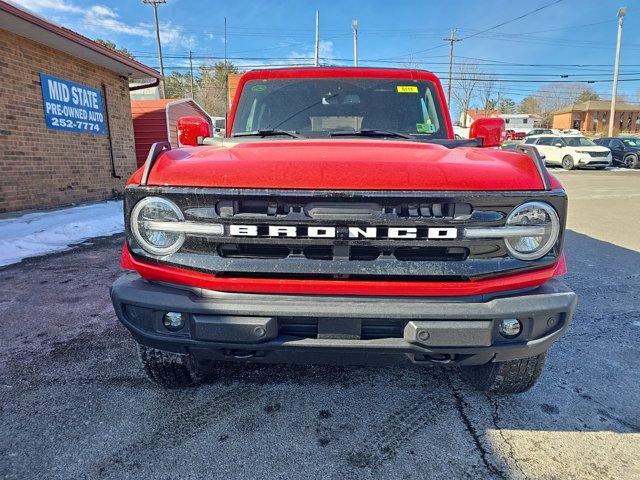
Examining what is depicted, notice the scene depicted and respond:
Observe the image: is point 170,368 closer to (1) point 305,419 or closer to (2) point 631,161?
(1) point 305,419

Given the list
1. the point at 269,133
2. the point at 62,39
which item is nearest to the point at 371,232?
the point at 269,133

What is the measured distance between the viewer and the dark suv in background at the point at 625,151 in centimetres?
2214

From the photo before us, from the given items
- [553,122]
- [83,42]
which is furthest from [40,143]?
[553,122]

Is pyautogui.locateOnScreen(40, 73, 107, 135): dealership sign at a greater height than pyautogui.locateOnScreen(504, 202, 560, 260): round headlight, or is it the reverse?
pyautogui.locateOnScreen(40, 73, 107, 135): dealership sign

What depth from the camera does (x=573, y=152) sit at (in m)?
21.7

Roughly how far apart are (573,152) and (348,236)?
24071 millimetres

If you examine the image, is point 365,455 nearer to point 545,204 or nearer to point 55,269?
point 545,204

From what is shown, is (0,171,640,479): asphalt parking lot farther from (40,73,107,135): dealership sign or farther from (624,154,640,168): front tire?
(624,154,640,168): front tire

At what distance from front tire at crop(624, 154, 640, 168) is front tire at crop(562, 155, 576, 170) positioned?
3.16 metres

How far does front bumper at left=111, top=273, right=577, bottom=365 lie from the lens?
1754mm

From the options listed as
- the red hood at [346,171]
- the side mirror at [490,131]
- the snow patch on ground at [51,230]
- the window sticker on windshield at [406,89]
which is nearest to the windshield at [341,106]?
the window sticker on windshield at [406,89]

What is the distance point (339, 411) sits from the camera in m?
2.29

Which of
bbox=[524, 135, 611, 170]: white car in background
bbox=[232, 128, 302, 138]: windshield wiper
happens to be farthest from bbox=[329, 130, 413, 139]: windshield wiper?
bbox=[524, 135, 611, 170]: white car in background

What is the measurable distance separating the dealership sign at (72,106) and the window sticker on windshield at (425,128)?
829 cm
